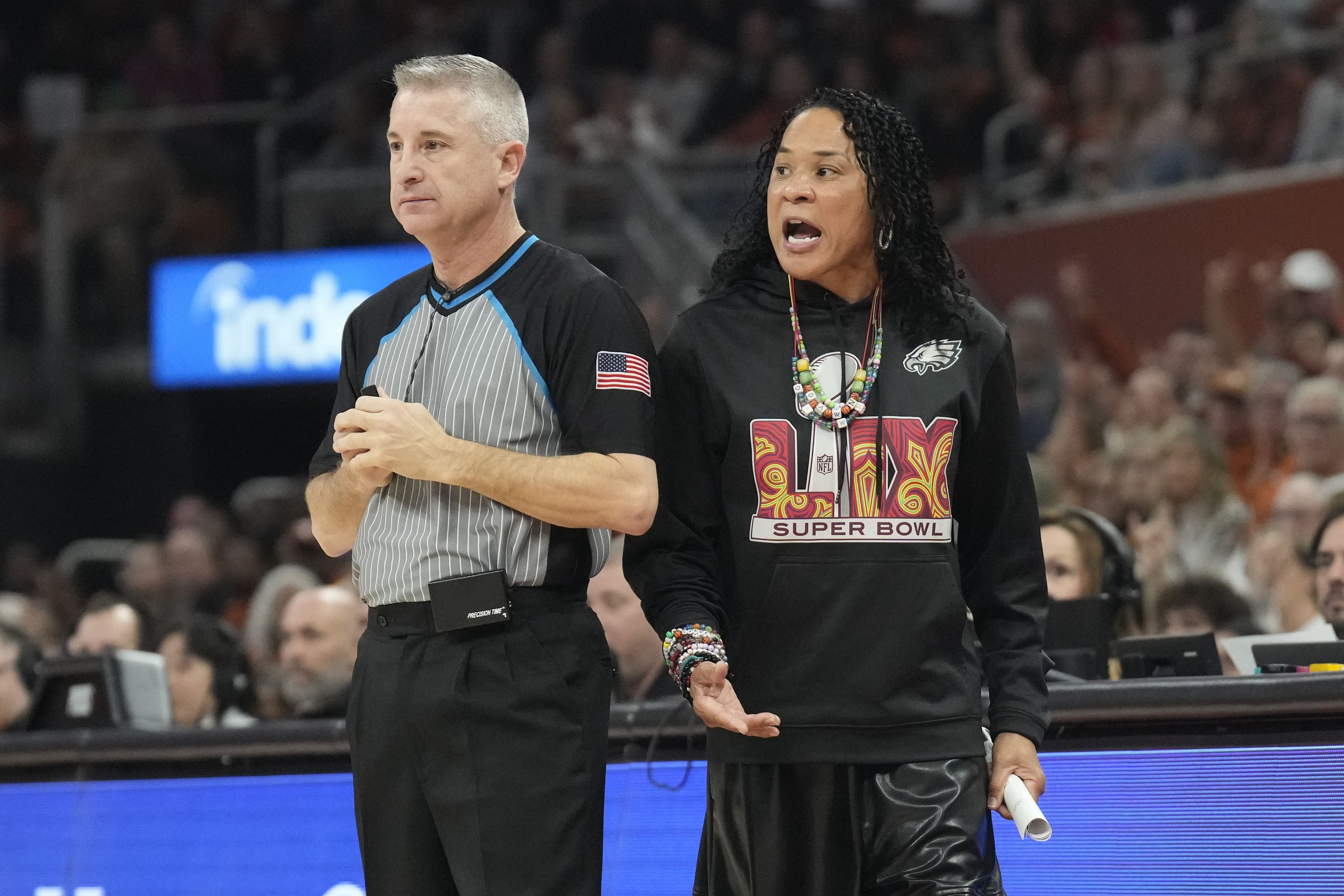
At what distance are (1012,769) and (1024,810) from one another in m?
0.13

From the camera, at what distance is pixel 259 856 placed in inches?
170

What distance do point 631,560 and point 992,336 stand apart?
69cm

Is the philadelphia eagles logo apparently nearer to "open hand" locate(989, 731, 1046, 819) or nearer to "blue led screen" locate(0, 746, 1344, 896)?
"open hand" locate(989, 731, 1046, 819)

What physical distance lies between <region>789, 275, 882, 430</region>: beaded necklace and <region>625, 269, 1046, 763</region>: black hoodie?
13 mm

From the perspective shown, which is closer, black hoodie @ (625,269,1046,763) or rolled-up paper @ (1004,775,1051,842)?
rolled-up paper @ (1004,775,1051,842)

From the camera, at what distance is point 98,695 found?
4.84 meters

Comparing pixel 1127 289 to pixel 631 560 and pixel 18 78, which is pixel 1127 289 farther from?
pixel 18 78

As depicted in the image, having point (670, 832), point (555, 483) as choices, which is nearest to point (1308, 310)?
point (670, 832)

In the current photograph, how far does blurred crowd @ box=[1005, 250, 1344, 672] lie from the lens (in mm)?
5328

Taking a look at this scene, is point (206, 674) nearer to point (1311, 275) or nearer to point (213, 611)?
point (213, 611)

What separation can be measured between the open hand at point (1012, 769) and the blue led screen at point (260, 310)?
7544 millimetres

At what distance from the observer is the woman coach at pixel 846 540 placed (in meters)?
2.62

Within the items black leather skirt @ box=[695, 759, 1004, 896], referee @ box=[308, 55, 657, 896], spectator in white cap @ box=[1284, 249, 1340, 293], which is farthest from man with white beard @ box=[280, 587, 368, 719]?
spectator in white cap @ box=[1284, 249, 1340, 293]

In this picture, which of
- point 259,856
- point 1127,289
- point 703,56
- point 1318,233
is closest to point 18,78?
point 703,56
